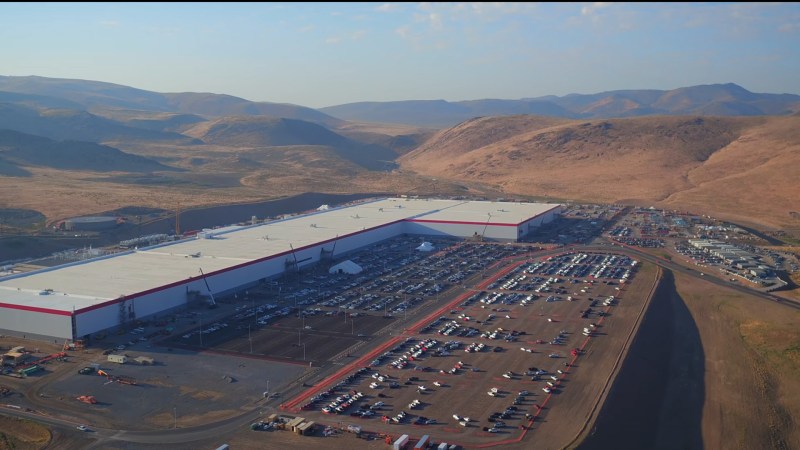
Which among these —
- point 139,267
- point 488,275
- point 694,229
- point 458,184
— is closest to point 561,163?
point 458,184

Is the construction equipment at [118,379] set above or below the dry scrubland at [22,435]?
above

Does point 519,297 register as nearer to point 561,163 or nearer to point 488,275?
point 488,275

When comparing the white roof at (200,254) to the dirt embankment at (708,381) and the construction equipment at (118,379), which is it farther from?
the dirt embankment at (708,381)

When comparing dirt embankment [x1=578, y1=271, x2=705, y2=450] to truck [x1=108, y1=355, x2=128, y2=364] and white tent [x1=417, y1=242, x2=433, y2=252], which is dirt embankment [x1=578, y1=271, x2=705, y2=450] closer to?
truck [x1=108, y1=355, x2=128, y2=364]

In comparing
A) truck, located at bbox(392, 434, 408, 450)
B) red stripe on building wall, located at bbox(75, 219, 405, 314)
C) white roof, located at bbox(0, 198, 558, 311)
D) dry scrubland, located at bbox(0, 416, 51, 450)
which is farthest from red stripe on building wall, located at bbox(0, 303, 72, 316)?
truck, located at bbox(392, 434, 408, 450)

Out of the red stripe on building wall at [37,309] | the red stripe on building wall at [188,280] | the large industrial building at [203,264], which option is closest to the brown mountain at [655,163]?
the large industrial building at [203,264]
